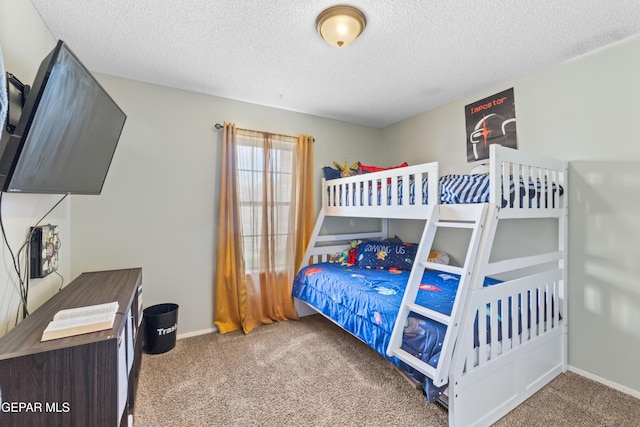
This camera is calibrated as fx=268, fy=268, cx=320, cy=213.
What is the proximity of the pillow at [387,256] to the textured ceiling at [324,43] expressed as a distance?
1570 millimetres

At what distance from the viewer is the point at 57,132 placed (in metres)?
1.18

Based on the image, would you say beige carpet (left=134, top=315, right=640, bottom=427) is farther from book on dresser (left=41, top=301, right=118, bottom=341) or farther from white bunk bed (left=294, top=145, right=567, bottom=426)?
book on dresser (left=41, top=301, right=118, bottom=341)

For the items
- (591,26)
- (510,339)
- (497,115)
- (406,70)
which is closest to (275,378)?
(510,339)

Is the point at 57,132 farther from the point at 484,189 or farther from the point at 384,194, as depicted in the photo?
the point at 484,189

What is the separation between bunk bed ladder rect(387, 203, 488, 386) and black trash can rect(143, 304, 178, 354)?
5.91 feet

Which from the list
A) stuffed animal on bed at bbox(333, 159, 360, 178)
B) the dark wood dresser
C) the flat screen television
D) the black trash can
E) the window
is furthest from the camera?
stuffed animal on bed at bbox(333, 159, 360, 178)

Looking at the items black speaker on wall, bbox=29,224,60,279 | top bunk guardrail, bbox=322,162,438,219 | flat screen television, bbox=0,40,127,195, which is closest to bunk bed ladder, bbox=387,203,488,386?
top bunk guardrail, bbox=322,162,438,219

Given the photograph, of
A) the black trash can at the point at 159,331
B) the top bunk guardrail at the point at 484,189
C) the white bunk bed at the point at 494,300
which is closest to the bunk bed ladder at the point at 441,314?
the white bunk bed at the point at 494,300

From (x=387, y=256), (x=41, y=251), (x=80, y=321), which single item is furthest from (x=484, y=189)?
(x=41, y=251)

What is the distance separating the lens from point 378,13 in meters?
1.56

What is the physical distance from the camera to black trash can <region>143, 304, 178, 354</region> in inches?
87.0

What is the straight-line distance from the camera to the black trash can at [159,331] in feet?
7.25

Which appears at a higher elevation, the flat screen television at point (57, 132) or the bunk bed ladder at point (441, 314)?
the flat screen television at point (57, 132)

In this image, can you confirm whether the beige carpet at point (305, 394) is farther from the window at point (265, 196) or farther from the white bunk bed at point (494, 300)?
the window at point (265, 196)
